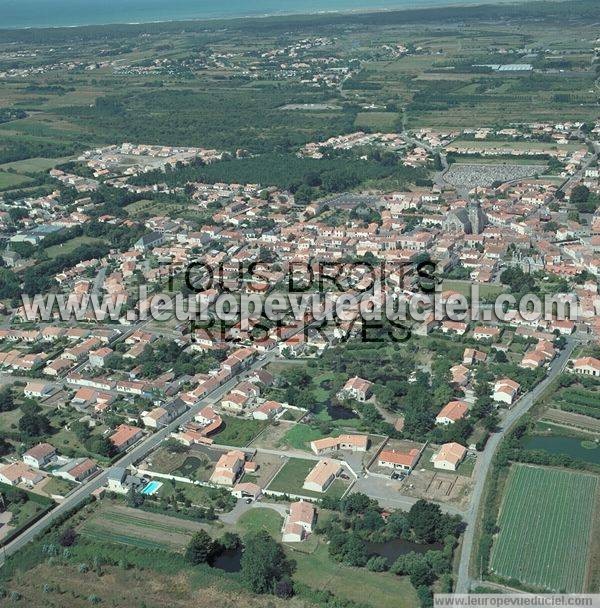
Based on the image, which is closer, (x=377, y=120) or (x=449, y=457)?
(x=449, y=457)

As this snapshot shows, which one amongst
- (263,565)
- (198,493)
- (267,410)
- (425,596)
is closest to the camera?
(425,596)

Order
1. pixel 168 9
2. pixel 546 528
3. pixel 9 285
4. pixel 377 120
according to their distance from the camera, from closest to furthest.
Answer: pixel 546 528 < pixel 9 285 < pixel 377 120 < pixel 168 9

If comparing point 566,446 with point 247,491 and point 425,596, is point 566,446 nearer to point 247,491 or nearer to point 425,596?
point 425,596

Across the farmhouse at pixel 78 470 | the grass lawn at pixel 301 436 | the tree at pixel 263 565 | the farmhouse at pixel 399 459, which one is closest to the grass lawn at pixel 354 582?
the tree at pixel 263 565

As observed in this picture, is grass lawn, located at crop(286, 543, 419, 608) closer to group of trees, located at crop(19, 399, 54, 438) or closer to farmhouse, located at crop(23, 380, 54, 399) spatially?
group of trees, located at crop(19, 399, 54, 438)

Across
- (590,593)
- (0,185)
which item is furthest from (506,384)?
(0,185)

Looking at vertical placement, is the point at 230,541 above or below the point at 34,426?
below

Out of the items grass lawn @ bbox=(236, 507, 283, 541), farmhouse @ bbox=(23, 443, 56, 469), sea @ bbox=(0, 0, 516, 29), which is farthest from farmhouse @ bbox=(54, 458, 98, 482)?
sea @ bbox=(0, 0, 516, 29)

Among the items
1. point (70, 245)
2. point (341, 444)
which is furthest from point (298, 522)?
point (70, 245)
